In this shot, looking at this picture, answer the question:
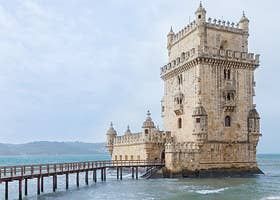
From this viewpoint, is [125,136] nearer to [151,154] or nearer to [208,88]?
[151,154]

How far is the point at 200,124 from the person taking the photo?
50.2 meters

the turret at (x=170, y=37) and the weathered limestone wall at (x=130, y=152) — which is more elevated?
the turret at (x=170, y=37)

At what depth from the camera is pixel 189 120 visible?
2064 inches

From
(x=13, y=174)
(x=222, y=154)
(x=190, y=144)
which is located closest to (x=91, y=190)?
(x=13, y=174)

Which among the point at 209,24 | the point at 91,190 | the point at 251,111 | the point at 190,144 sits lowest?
the point at 91,190

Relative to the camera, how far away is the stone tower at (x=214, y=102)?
50.3m

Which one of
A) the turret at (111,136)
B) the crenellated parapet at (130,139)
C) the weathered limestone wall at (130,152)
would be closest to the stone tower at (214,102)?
the weathered limestone wall at (130,152)

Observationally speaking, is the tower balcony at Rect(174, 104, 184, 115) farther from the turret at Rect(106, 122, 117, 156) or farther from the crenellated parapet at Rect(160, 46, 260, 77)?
the turret at Rect(106, 122, 117, 156)

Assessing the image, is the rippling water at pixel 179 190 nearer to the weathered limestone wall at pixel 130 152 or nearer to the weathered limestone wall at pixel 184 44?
the weathered limestone wall at pixel 130 152

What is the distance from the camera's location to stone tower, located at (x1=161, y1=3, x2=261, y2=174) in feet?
165

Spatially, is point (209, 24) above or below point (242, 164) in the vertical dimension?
above

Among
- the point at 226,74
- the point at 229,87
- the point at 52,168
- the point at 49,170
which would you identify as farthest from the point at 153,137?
the point at 49,170

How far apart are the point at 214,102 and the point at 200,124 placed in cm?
326

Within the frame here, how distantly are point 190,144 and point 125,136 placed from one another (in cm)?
1656
